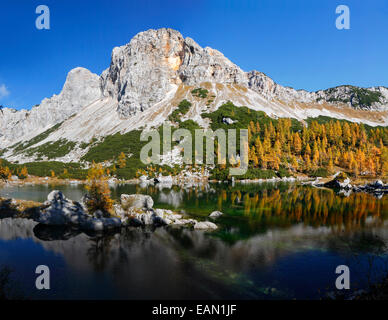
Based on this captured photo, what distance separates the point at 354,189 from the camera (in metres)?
78.7

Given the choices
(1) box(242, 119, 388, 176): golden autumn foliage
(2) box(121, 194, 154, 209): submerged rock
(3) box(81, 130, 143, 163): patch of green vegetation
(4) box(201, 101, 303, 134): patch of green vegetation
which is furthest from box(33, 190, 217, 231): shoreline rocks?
(4) box(201, 101, 303, 134): patch of green vegetation

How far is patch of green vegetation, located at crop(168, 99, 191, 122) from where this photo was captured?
166837mm

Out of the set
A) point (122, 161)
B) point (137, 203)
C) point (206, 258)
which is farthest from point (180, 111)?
point (206, 258)

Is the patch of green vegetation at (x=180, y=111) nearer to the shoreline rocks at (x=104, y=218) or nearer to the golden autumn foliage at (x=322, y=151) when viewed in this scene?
the golden autumn foliage at (x=322, y=151)

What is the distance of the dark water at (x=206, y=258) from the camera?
18.7 m

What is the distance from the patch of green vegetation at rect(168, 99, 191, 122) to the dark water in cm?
13293

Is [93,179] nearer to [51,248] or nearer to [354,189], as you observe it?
[51,248]

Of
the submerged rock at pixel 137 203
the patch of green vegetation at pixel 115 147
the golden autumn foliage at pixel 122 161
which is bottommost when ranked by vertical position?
Answer: the submerged rock at pixel 137 203

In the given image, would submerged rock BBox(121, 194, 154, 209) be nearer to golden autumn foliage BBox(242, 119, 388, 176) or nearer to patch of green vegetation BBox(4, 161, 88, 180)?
patch of green vegetation BBox(4, 161, 88, 180)

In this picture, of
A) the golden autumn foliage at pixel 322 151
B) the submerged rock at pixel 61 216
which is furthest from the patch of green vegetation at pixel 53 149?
the submerged rock at pixel 61 216

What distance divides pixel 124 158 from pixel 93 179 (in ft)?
297

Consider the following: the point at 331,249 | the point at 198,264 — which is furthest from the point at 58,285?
the point at 331,249

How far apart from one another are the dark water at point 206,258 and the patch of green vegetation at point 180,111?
132932 mm

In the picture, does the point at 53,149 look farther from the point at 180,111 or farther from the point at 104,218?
the point at 104,218
